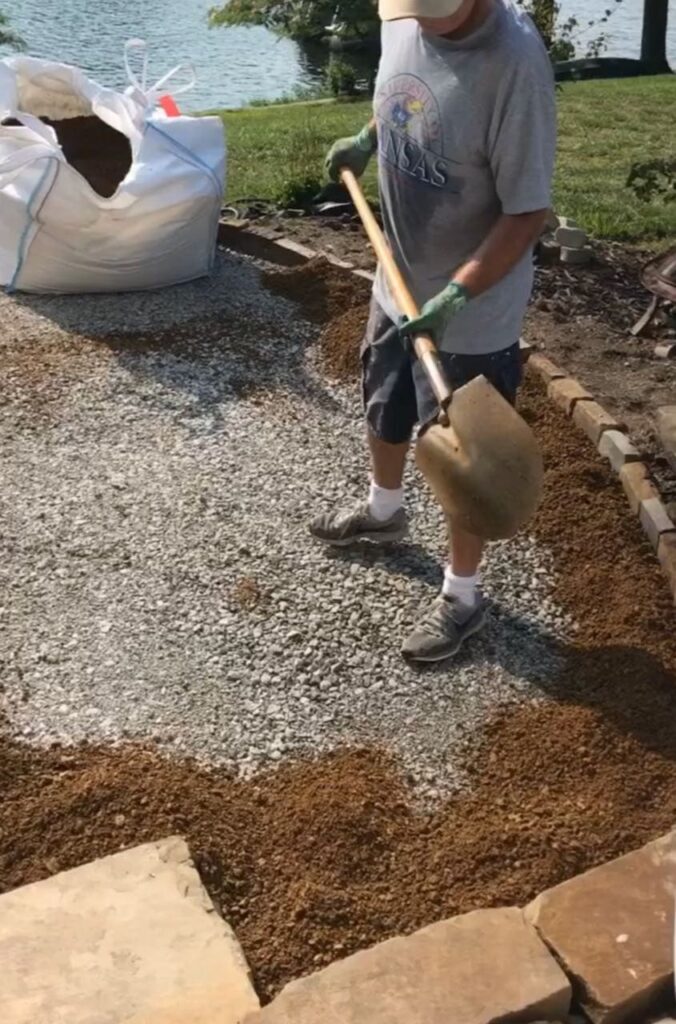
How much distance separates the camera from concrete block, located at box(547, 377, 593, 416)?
3947 millimetres

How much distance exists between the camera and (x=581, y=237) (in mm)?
5207

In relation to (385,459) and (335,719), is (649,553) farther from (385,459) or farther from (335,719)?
(335,719)

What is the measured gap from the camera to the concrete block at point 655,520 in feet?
10.7

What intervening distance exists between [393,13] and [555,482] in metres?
1.68

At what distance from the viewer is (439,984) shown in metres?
1.95

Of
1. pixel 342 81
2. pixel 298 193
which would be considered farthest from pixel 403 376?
pixel 342 81

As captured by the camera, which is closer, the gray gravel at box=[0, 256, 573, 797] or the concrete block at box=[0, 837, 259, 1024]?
the concrete block at box=[0, 837, 259, 1024]

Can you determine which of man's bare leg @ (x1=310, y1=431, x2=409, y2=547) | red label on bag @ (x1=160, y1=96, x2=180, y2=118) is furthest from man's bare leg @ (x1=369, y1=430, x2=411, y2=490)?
red label on bag @ (x1=160, y1=96, x2=180, y2=118)

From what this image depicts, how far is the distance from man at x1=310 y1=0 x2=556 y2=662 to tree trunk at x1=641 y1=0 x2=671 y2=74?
14.2 metres

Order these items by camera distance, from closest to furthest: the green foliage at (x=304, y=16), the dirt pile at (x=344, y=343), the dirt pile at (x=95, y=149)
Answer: the dirt pile at (x=344, y=343) → the dirt pile at (x=95, y=149) → the green foliage at (x=304, y=16)

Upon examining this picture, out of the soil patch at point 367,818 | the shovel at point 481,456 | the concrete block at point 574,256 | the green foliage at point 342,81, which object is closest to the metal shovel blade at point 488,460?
the shovel at point 481,456

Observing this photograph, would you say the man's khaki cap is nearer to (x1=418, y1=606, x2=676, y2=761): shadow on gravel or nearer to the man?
the man

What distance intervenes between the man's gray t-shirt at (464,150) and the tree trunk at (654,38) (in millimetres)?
14516

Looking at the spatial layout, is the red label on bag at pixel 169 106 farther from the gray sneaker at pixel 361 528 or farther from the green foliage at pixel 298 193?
the gray sneaker at pixel 361 528
